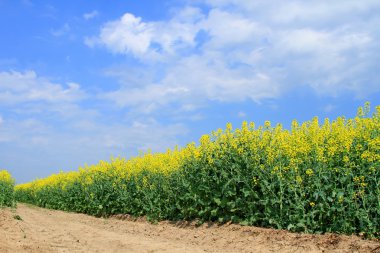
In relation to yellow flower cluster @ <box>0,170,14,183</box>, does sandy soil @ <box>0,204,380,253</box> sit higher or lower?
lower

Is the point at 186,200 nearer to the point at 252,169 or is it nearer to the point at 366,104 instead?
the point at 252,169

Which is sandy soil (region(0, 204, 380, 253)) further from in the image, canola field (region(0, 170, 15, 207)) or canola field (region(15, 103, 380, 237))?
canola field (region(0, 170, 15, 207))

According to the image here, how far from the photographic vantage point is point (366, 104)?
10789mm

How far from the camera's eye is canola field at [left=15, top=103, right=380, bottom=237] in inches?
370

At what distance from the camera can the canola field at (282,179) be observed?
9406mm

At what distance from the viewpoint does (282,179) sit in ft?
33.3

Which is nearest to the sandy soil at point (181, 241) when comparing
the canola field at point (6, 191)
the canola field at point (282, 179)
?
the canola field at point (282, 179)

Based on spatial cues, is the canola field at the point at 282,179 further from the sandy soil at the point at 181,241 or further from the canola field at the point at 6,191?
the canola field at the point at 6,191

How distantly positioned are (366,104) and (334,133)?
45.3 inches

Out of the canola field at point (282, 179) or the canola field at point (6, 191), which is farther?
the canola field at point (6, 191)

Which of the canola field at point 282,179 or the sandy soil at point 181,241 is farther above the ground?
the canola field at point 282,179

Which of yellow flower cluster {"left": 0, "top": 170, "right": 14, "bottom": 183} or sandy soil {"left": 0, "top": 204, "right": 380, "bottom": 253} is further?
yellow flower cluster {"left": 0, "top": 170, "right": 14, "bottom": 183}

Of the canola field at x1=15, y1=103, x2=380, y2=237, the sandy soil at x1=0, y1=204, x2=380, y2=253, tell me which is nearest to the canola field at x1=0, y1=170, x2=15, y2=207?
the sandy soil at x1=0, y1=204, x2=380, y2=253

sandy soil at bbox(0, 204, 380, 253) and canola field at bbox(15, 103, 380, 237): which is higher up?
canola field at bbox(15, 103, 380, 237)
